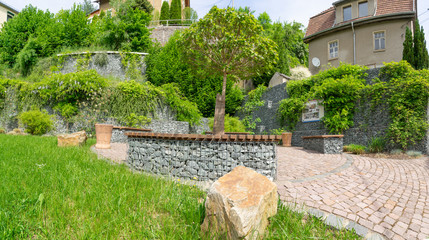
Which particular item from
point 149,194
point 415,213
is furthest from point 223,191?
point 415,213

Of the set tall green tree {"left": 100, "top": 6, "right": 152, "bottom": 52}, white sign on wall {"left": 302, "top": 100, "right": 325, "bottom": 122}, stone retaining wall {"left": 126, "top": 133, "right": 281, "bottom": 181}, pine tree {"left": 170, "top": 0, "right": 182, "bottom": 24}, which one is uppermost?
pine tree {"left": 170, "top": 0, "right": 182, "bottom": 24}

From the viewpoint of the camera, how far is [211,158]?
13.8 feet

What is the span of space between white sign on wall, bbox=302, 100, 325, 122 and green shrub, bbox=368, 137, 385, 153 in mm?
2474

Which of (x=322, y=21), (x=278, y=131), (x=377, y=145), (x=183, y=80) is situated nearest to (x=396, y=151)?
(x=377, y=145)

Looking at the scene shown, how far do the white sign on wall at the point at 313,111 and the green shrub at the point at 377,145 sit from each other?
2.47 metres

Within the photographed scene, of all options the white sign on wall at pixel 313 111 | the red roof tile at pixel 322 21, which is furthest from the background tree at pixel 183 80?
the red roof tile at pixel 322 21

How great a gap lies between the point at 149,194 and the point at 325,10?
19.9 meters

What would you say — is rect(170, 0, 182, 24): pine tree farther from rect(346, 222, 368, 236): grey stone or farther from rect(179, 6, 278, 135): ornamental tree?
rect(346, 222, 368, 236): grey stone

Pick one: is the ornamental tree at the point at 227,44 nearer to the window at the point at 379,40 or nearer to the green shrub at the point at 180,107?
the green shrub at the point at 180,107

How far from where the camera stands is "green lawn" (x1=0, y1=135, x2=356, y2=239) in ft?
6.55

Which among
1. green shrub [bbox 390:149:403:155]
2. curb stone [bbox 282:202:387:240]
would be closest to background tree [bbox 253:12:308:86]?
green shrub [bbox 390:149:403:155]

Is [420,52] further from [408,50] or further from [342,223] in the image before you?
[342,223]

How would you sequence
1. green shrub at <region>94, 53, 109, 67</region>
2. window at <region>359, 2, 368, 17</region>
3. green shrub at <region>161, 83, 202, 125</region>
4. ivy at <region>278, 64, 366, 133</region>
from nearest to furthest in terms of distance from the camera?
1. ivy at <region>278, 64, 366, 133</region>
2. green shrub at <region>161, 83, 202, 125</region>
3. window at <region>359, 2, 368, 17</region>
4. green shrub at <region>94, 53, 109, 67</region>

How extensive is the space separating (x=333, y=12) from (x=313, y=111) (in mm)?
10324
